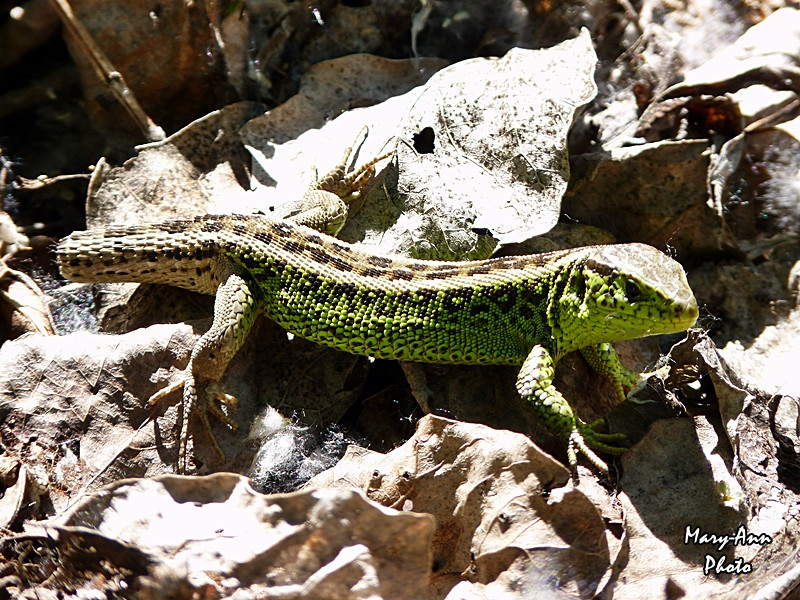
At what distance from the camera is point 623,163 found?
4629mm

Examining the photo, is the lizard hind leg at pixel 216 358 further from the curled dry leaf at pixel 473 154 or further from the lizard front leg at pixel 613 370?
the lizard front leg at pixel 613 370

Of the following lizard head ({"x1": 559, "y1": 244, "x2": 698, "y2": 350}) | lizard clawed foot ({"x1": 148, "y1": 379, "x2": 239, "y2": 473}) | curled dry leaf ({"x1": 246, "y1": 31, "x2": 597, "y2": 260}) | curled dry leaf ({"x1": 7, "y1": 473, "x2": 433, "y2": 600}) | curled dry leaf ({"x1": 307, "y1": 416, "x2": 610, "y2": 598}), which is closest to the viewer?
curled dry leaf ({"x1": 7, "y1": 473, "x2": 433, "y2": 600})

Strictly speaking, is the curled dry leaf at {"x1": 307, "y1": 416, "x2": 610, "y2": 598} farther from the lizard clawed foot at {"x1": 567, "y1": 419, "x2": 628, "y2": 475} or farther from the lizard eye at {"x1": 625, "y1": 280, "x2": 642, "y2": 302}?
the lizard eye at {"x1": 625, "y1": 280, "x2": 642, "y2": 302}

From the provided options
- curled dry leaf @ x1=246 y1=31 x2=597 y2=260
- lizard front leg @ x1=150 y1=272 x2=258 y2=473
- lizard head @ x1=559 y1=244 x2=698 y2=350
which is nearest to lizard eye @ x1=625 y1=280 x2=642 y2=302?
lizard head @ x1=559 y1=244 x2=698 y2=350

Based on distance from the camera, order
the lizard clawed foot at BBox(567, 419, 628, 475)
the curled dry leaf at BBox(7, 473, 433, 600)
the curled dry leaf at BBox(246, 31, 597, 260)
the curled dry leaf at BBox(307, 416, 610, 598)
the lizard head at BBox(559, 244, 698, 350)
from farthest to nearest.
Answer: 1. the curled dry leaf at BBox(246, 31, 597, 260)
2. the lizard head at BBox(559, 244, 698, 350)
3. the lizard clawed foot at BBox(567, 419, 628, 475)
4. the curled dry leaf at BBox(307, 416, 610, 598)
5. the curled dry leaf at BBox(7, 473, 433, 600)

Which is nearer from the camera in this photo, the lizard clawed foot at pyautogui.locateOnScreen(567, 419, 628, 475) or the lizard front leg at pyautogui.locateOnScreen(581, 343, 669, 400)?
the lizard clawed foot at pyautogui.locateOnScreen(567, 419, 628, 475)

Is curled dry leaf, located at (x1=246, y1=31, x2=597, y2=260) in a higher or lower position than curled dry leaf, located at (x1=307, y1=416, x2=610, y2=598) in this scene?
higher

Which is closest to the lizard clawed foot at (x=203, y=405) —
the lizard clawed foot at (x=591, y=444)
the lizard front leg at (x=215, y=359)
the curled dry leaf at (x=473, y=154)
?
the lizard front leg at (x=215, y=359)

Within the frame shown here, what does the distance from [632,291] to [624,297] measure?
0.17ft

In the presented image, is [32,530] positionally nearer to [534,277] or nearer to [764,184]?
[534,277]

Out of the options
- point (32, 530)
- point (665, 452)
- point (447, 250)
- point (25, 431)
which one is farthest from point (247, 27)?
point (665, 452)

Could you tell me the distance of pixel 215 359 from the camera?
12.7ft

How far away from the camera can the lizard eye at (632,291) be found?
3621mm

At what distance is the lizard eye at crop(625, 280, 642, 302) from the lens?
11.9 ft
